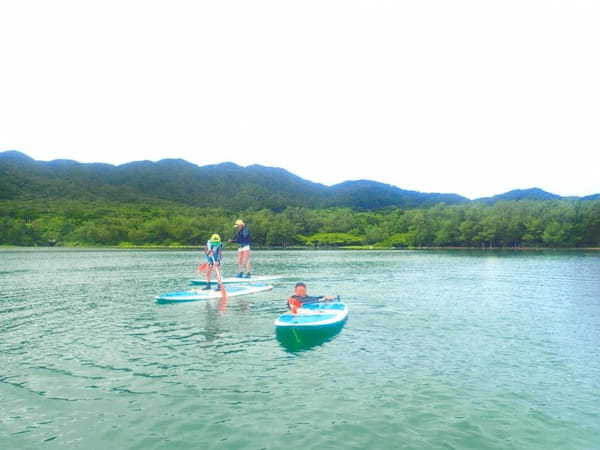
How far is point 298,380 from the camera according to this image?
613 inches

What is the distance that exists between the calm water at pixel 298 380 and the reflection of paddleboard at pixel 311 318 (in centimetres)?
90

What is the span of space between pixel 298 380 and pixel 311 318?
24.9 feet

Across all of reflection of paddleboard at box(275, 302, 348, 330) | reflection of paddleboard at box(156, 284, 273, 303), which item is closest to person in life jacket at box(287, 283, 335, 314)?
reflection of paddleboard at box(275, 302, 348, 330)

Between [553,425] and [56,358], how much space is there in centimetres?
1749

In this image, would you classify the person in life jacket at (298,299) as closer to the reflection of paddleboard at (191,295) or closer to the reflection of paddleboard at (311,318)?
the reflection of paddleboard at (311,318)

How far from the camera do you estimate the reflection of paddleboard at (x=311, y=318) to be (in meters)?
22.1

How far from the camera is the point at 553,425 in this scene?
1215 centimetres

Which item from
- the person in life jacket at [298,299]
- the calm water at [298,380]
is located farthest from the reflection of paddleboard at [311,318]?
the calm water at [298,380]

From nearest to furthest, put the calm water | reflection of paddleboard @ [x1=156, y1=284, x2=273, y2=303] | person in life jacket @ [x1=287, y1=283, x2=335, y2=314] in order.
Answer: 1. the calm water
2. person in life jacket @ [x1=287, y1=283, x2=335, y2=314]
3. reflection of paddleboard @ [x1=156, y1=284, x2=273, y2=303]

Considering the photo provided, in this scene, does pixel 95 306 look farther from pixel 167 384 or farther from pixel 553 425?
pixel 553 425

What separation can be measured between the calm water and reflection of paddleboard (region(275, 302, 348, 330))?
90 centimetres

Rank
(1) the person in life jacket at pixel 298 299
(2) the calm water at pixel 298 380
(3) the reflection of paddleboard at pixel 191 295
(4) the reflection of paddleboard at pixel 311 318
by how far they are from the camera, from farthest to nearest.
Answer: (3) the reflection of paddleboard at pixel 191 295 → (1) the person in life jacket at pixel 298 299 → (4) the reflection of paddleboard at pixel 311 318 → (2) the calm water at pixel 298 380

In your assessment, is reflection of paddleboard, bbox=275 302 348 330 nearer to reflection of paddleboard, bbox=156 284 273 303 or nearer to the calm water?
the calm water

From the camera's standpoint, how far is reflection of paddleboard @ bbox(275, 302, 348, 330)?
2210cm
